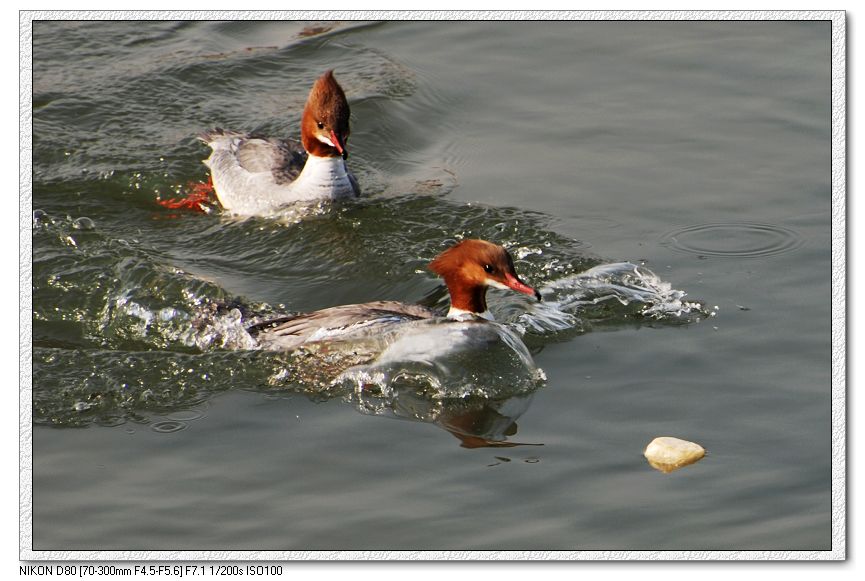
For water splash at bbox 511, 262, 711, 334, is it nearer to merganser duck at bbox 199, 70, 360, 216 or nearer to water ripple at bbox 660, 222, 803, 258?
water ripple at bbox 660, 222, 803, 258

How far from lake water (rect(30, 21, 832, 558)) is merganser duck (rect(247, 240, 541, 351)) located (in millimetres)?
171

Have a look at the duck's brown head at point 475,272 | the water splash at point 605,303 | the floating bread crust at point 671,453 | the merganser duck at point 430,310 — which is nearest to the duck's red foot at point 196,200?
the merganser duck at point 430,310

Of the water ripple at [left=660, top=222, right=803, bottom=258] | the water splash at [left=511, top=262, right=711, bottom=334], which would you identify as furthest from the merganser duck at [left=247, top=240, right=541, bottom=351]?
the water ripple at [left=660, top=222, right=803, bottom=258]

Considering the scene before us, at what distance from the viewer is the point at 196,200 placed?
1034 cm

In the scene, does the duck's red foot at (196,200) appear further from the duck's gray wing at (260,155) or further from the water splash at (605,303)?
the water splash at (605,303)

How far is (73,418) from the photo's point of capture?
6988mm

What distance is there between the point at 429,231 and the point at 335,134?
3.89 feet

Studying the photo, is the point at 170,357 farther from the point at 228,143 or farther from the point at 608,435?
the point at 228,143

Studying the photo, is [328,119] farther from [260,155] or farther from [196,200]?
[196,200]

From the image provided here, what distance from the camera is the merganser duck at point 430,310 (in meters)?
7.16

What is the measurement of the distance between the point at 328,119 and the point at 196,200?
1.40 m

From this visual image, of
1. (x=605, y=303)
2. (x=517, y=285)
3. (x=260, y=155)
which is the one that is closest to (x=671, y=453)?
(x=517, y=285)

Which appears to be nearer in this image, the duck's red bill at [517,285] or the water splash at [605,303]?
the duck's red bill at [517,285]

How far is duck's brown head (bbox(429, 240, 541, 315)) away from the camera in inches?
281
